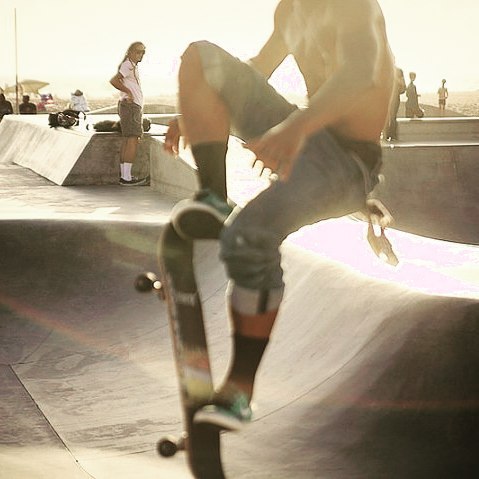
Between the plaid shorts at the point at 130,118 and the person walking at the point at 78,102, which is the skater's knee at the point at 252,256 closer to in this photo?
the plaid shorts at the point at 130,118

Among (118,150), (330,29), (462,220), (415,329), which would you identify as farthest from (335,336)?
(462,220)

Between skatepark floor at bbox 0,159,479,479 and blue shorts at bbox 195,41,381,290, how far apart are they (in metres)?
1.18

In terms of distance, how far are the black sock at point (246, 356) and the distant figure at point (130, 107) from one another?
9517 millimetres

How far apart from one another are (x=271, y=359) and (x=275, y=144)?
9.73ft

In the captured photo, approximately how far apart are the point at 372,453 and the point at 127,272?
464 cm

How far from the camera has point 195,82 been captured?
2982mm

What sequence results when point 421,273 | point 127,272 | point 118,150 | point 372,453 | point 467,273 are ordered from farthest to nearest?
point 118,150 → point 127,272 → point 467,273 → point 421,273 → point 372,453

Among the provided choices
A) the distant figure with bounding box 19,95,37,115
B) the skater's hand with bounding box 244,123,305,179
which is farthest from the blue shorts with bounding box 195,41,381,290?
the distant figure with bounding box 19,95,37,115

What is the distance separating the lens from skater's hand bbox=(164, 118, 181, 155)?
339 centimetres

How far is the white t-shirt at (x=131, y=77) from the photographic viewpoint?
39.8 feet

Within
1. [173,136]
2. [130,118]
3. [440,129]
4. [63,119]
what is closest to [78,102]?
[63,119]

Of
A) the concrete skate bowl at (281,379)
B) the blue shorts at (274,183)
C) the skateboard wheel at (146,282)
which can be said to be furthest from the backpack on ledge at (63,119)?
the blue shorts at (274,183)

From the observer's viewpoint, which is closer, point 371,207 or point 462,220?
point 371,207

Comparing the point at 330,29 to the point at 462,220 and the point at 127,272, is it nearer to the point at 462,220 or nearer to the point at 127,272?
A: the point at 127,272
